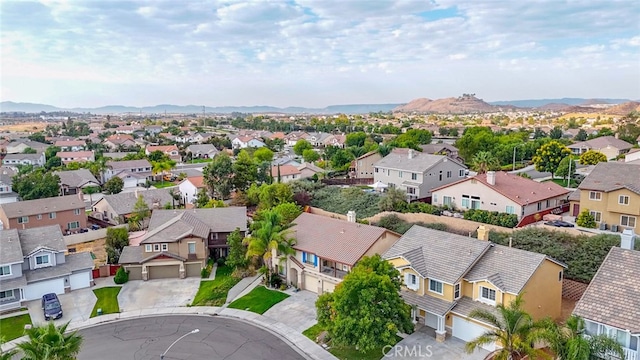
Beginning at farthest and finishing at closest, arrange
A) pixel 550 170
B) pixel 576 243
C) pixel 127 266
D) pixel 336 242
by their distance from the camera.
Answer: pixel 550 170 → pixel 127 266 → pixel 336 242 → pixel 576 243

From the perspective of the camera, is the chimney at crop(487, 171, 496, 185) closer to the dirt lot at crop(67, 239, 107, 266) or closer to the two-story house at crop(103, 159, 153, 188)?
the dirt lot at crop(67, 239, 107, 266)

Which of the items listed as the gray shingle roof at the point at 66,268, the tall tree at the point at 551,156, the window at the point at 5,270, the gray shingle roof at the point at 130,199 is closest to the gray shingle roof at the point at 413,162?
the tall tree at the point at 551,156

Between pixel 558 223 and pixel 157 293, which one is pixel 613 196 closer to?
pixel 558 223

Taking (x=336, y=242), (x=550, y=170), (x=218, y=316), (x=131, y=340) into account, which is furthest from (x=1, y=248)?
(x=550, y=170)

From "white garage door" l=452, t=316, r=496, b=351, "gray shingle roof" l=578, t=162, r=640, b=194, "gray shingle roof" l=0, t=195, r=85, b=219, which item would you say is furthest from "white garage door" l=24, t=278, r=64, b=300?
"gray shingle roof" l=578, t=162, r=640, b=194

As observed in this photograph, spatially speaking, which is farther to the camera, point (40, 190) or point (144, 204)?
point (40, 190)

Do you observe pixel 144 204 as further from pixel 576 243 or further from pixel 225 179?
pixel 576 243
